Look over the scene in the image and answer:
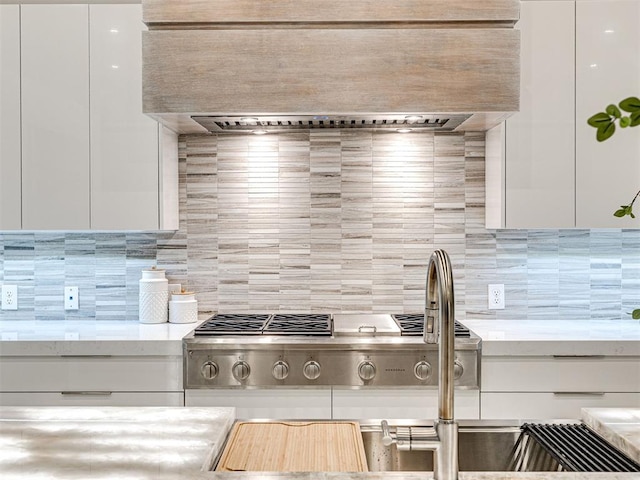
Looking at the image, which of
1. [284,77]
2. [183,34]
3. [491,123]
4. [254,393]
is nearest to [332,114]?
[284,77]

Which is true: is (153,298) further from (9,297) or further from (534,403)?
(534,403)

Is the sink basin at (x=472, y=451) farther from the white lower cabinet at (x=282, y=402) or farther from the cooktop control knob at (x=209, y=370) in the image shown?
the cooktop control knob at (x=209, y=370)

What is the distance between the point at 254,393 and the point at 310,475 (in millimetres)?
1429

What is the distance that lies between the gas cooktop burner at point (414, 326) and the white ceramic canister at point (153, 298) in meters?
1.12

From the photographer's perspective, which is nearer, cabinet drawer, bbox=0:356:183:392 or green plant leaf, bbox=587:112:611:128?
green plant leaf, bbox=587:112:611:128

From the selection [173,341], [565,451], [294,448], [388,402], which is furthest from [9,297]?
[565,451]

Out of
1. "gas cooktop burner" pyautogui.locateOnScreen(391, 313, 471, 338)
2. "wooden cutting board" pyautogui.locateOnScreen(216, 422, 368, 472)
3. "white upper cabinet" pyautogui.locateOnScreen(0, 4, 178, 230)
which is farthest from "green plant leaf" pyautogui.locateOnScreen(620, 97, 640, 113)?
"white upper cabinet" pyautogui.locateOnScreen(0, 4, 178, 230)

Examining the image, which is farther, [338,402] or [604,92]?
[604,92]

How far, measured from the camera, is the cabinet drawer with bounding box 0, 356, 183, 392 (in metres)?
2.43

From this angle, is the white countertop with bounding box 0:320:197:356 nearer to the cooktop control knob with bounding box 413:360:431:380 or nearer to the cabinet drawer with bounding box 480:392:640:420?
the cooktop control knob with bounding box 413:360:431:380

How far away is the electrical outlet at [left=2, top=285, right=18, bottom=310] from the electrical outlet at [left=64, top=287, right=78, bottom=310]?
0.83ft

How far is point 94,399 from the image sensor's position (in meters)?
2.45

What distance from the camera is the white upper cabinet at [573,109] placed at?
8.43 ft

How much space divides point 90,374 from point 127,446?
139 cm
